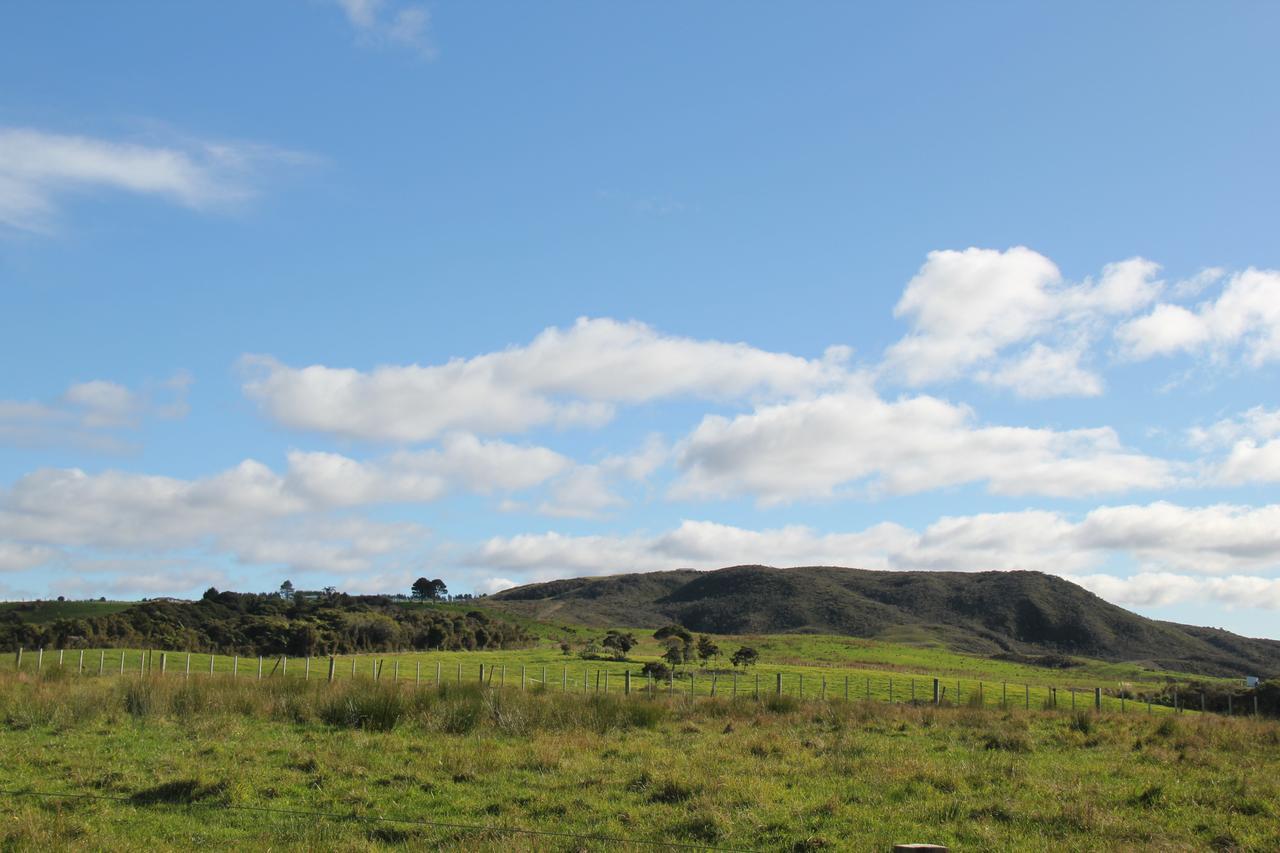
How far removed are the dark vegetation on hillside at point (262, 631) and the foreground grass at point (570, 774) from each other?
51.1m

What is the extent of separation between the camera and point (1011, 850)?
14.1 metres

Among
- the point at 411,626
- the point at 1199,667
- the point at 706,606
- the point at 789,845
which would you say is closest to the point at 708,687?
the point at 789,845

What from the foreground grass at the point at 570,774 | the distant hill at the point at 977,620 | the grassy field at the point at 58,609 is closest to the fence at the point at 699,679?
the foreground grass at the point at 570,774

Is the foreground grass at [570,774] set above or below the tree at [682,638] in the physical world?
above

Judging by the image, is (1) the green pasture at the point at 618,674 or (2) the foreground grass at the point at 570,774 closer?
(2) the foreground grass at the point at 570,774

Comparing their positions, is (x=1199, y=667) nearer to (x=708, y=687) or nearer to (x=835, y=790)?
(x=708, y=687)

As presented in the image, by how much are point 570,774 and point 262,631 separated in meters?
76.0

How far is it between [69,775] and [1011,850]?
→ 14.9m

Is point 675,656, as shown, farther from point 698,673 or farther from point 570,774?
point 570,774

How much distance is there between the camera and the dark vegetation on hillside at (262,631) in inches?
3162

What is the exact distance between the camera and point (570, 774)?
1945 centimetres

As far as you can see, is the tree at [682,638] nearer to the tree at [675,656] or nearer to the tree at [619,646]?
the tree at [675,656]

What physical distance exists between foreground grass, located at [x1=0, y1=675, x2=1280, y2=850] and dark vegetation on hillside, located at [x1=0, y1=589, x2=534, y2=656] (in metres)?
51.1

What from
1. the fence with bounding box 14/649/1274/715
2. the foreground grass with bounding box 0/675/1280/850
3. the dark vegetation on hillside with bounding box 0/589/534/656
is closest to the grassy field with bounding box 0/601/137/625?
the dark vegetation on hillside with bounding box 0/589/534/656
